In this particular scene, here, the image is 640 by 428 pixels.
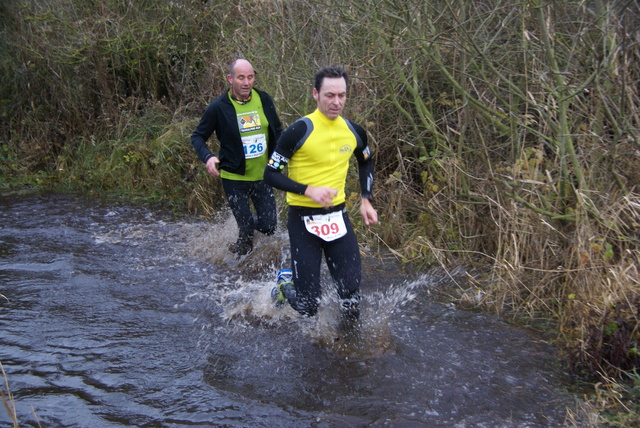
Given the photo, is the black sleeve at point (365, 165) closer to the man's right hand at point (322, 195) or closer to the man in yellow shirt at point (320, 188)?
the man in yellow shirt at point (320, 188)

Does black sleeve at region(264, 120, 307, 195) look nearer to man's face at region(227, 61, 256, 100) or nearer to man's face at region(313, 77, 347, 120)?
man's face at region(313, 77, 347, 120)

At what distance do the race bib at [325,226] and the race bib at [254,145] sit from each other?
6.45 ft

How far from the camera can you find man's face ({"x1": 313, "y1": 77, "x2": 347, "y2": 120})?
4438mm

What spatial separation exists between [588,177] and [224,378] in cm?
360

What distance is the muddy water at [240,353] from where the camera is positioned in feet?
13.7

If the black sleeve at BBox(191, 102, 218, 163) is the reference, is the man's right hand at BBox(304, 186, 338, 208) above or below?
below

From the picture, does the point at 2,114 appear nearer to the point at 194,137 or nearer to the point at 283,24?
the point at 283,24

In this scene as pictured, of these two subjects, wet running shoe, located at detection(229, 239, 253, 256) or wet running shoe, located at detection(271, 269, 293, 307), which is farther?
wet running shoe, located at detection(229, 239, 253, 256)

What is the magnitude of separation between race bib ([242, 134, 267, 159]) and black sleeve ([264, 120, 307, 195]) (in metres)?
1.90

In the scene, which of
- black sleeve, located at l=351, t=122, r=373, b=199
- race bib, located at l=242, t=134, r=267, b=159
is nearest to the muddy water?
black sleeve, located at l=351, t=122, r=373, b=199

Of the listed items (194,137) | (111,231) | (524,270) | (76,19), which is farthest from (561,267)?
(76,19)

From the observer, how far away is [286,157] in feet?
15.1

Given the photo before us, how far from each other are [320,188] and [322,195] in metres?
0.06

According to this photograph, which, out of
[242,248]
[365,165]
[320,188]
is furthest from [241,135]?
[320,188]
